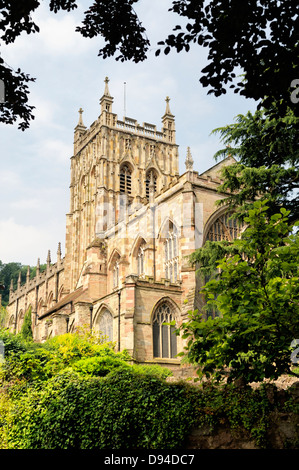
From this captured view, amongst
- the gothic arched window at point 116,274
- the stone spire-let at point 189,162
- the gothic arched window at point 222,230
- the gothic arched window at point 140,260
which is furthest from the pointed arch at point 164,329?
the gothic arched window at point 116,274

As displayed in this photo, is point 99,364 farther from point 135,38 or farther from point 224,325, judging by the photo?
point 135,38

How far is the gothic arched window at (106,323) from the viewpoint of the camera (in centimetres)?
3173

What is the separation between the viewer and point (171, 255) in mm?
33531

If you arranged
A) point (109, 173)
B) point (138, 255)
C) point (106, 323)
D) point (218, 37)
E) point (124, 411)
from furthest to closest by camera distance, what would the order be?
point (109, 173), point (138, 255), point (106, 323), point (124, 411), point (218, 37)

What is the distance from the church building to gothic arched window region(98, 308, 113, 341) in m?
0.08

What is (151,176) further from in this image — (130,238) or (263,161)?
(263,161)

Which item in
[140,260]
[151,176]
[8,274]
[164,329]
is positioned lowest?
[164,329]

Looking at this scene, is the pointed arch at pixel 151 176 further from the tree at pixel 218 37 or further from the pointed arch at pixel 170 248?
the tree at pixel 218 37

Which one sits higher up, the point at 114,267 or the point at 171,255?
the point at 114,267

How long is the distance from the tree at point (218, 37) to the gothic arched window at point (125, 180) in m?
41.6

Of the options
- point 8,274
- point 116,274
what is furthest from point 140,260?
point 8,274

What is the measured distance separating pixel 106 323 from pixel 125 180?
2069cm

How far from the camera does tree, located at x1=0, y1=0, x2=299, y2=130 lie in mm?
7102

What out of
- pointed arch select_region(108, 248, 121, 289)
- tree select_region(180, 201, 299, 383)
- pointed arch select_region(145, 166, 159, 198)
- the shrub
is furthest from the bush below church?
pointed arch select_region(145, 166, 159, 198)
